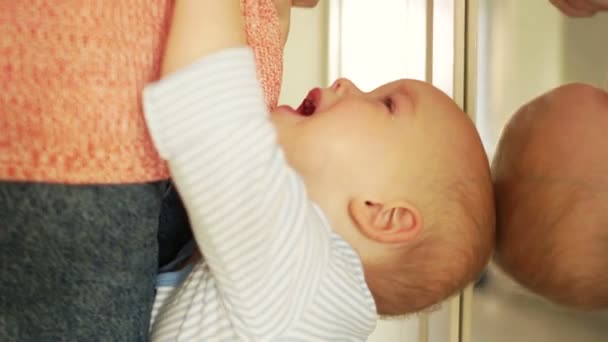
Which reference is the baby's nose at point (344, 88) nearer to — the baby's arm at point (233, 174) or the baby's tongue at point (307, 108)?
the baby's tongue at point (307, 108)

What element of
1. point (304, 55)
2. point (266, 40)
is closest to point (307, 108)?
point (266, 40)

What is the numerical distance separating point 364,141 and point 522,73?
965 millimetres

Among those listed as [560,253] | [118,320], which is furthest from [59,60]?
[560,253]

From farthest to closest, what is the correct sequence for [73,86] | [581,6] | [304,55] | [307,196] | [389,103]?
[304,55]
[581,6]
[389,103]
[307,196]
[73,86]

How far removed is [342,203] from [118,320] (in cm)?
22

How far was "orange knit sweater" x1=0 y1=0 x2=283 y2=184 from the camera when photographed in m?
0.35

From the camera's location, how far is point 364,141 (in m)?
0.57

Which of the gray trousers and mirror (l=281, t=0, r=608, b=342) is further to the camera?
mirror (l=281, t=0, r=608, b=342)

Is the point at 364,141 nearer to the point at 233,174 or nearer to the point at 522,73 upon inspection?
the point at 233,174

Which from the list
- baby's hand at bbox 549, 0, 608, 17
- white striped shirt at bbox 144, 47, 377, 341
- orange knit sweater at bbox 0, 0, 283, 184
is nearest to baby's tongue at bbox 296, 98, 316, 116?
white striped shirt at bbox 144, 47, 377, 341

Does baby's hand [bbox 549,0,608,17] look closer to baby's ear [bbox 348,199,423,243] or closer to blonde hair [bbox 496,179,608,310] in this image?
blonde hair [bbox 496,179,608,310]

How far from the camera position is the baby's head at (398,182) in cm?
57

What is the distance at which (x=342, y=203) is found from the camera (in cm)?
57

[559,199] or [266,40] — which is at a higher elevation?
[266,40]
